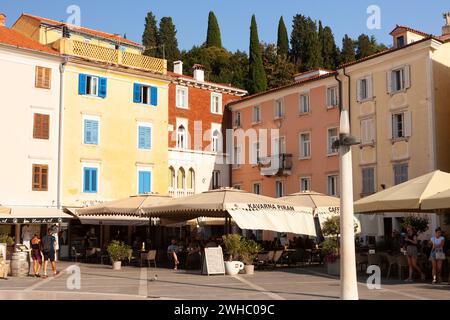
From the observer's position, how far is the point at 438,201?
54.6 ft

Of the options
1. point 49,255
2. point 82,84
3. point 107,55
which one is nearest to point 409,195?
point 49,255

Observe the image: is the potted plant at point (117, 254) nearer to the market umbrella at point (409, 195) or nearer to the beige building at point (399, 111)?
the market umbrella at point (409, 195)

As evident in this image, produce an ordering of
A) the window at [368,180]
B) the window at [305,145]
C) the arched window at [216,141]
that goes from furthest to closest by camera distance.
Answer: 1. the arched window at [216,141]
2. the window at [305,145]
3. the window at [368,180]

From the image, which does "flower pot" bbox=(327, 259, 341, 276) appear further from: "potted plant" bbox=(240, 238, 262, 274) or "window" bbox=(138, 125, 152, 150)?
"window" bbox=(138, 125, 152, 150)

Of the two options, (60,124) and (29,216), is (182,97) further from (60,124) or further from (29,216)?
(29,216)

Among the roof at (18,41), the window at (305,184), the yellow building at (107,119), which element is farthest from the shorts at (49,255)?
the window at (305,184)

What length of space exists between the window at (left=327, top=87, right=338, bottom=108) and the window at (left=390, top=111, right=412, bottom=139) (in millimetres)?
4506

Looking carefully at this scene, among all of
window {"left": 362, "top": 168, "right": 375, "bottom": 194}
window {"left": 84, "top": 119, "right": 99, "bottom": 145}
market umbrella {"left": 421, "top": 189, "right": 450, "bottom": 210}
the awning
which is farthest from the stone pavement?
window {"left": 84, "top": 119, "right": 99, "bottom": 145}

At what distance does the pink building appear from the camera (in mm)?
37344

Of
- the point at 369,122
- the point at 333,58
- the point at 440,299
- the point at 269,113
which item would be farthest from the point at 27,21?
the point at 333,58

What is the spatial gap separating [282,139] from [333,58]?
45095 millimetres

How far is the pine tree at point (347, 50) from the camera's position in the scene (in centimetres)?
8044

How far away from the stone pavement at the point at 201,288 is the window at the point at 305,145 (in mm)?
18358

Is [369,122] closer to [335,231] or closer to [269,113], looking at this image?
[269,113]
